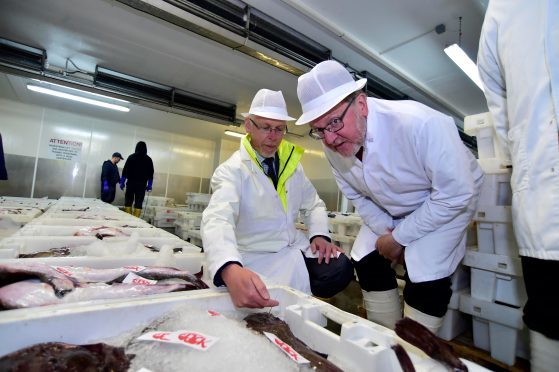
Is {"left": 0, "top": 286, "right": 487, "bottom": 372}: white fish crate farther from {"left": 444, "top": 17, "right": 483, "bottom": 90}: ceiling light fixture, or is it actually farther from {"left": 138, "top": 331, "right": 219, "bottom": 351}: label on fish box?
{"left": 444, "top": 17, "right": 483, "bottom": 90}: ceiling light fixture

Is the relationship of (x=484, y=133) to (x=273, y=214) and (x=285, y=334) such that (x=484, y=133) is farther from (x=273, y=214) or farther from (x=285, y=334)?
(x=285, y=334)

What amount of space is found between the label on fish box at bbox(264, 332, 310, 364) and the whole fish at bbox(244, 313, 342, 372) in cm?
2

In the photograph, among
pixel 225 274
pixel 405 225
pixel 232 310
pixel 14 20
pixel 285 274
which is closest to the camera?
pixel 232 310

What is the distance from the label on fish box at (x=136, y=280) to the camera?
36.7 inches

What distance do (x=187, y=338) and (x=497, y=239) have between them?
1.63 metres

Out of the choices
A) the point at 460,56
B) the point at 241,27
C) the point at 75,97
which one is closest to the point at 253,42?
the point at 241,27

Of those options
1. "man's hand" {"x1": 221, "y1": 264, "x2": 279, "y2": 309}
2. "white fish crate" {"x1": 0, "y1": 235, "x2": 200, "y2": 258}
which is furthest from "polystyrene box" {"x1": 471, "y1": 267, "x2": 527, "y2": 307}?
"white fish crate" {"x1": 0, "y1": 235, "x2": 200, "y2": 258}

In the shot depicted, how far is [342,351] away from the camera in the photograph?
64 centimetres

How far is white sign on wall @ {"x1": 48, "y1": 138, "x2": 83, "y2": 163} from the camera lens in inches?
353

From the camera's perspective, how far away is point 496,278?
1.55 meters

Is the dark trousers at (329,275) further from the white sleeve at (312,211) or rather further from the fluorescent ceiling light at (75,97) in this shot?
the fluorescent ceiling light at (75,97)

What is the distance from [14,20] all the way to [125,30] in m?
1.72

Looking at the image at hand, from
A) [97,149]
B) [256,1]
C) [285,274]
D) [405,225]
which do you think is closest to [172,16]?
[256,1]

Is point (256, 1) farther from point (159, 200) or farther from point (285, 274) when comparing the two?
point (159, 200)
